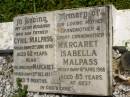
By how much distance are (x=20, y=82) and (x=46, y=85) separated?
1.47 ft

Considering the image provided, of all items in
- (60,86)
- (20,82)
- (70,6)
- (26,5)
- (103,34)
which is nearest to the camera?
(103,34)

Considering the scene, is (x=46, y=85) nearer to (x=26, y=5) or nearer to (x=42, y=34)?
(x=42, y=34)

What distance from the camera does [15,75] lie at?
609cm

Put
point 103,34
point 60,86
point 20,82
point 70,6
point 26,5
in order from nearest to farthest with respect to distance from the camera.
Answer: point 103,34, point 60,86, point 20,82, point 70,6, point 26,5

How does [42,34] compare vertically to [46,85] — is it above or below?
above

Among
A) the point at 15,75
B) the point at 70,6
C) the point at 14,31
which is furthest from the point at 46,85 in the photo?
the point at 70,6

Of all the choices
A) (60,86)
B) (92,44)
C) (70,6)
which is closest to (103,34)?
(92,44)

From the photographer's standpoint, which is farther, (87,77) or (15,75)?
(15,75)

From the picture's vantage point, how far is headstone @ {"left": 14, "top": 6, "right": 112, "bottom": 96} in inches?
204

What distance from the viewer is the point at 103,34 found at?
5.18 meters

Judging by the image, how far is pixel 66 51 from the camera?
552 cm

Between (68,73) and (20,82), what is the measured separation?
819 millimetres

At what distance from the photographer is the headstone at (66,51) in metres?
5.19

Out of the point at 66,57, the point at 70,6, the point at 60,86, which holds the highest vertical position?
the point at 70,6
